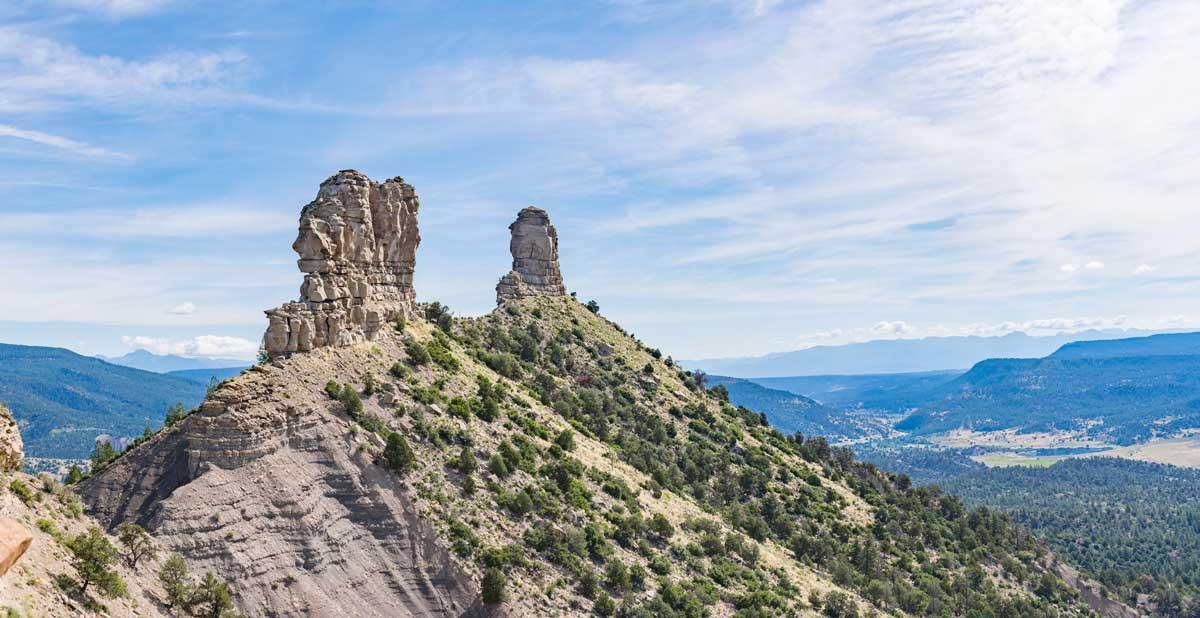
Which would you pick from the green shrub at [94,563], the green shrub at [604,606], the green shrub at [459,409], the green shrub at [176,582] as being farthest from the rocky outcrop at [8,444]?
the green shrub at [604,606]

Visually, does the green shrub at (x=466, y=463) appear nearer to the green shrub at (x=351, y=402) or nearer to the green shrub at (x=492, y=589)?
the green shrub at (x=351, y=402)

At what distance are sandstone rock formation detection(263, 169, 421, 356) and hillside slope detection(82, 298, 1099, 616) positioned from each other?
5.64ft

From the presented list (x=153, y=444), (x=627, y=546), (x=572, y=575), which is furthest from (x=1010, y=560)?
(x=153, y=444)

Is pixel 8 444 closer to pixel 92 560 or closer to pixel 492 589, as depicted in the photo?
pixel 92 560

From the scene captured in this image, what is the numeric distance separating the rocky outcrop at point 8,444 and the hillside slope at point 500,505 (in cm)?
664

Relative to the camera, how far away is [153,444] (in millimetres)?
40906

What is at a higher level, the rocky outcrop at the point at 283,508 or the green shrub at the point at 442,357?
the green shrub at the point at 442,357

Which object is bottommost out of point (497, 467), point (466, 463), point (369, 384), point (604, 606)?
point (604, 606)

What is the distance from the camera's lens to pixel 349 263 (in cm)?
5197

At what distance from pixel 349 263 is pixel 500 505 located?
61.0ft

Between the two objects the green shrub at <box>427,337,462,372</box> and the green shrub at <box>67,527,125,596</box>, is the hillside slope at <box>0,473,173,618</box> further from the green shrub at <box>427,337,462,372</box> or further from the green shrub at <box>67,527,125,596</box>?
the green shrub at <box>427,337,462,372</box>

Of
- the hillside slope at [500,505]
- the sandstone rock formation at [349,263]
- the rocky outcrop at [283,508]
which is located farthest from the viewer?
the sandstone rock formation at [349,263]

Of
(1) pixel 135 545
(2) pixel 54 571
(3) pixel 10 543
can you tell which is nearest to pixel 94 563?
(2) pixel 54 571

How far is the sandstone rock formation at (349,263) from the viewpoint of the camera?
47.4 m
